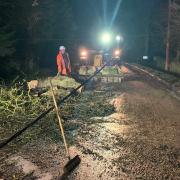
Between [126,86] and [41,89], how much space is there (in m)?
5.20

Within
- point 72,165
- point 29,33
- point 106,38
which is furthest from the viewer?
point 106,38

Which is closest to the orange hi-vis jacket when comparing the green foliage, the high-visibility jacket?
the green foliage

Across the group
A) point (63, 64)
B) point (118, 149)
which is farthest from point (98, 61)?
point (118, 149)

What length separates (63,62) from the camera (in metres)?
14.4

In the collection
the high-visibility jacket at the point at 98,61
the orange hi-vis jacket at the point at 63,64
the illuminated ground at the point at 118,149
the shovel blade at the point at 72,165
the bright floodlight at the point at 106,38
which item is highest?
the bright floodlight at the point at 106,38

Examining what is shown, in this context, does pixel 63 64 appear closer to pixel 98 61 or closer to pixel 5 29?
pixel 5 29

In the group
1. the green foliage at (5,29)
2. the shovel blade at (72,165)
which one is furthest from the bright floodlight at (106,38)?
the shovel blade at (72,165)

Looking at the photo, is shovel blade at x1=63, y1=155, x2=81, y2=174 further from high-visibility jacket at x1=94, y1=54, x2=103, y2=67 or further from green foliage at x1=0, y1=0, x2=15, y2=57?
high-visibility jacket at x1=94, y1=54, x2=103, y2=67

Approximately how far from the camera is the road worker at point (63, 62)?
14350mm

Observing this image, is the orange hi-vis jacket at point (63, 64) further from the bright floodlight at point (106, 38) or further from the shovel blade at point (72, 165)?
the bright floodlight at point (106, 38)

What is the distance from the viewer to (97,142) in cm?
745

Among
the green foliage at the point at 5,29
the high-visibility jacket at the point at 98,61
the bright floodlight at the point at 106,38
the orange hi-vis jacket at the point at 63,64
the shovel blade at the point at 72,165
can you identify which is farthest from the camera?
the bright floodlight at the point at 106,38

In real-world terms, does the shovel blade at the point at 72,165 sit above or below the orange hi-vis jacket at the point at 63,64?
below

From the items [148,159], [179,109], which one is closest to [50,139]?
[148,159]
